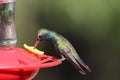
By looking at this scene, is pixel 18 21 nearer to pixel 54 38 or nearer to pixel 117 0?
pixel 117 0

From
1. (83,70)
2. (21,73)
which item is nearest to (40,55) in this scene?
(21,73)

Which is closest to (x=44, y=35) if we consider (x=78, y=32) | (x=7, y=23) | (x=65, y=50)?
(x=65, y=50)

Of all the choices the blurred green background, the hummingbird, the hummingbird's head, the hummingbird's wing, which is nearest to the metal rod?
the hummingbird's head

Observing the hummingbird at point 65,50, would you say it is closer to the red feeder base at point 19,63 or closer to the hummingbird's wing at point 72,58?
the hummingbird's wing at point 72,58

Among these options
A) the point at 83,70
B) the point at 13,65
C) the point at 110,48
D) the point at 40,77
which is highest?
the point at 13,65

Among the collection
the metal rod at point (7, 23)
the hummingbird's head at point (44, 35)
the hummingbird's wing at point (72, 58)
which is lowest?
the hummingbird's wing at point (72, 58)

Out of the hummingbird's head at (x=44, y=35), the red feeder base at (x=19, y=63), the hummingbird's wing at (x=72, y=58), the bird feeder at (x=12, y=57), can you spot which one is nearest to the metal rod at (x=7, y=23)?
the bird feeder at (x=12, y=57)
